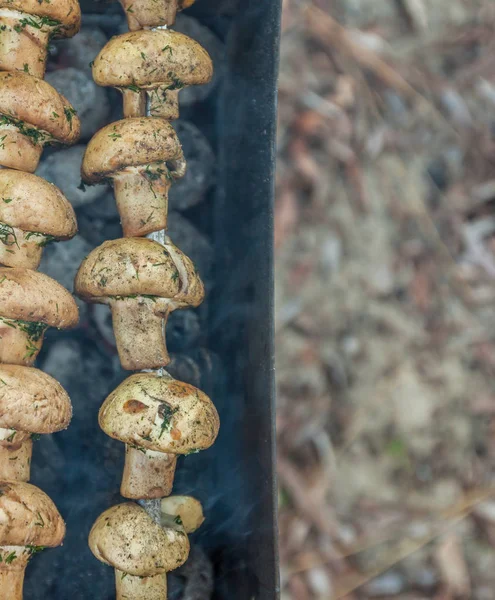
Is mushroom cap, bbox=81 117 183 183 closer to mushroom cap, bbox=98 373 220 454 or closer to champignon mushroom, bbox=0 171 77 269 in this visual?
champignon mushroom, bbox=0 171 77 269

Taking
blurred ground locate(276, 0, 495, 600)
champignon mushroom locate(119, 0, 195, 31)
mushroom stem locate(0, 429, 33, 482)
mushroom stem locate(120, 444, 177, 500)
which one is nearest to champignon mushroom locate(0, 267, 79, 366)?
mushroom stem locate(0, 429, 33, 482)

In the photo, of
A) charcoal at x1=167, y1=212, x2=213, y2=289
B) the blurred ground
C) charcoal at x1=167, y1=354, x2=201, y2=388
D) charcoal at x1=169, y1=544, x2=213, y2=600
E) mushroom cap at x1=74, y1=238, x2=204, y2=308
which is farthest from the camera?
the blurred ground

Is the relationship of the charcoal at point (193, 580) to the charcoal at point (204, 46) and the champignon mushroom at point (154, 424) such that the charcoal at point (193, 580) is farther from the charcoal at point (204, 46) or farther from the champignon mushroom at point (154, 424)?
the charcoal at point (204, 46)

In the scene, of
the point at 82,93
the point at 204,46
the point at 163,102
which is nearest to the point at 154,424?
the point at 163,102

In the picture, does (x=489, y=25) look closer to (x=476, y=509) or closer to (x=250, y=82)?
(x=250, y=82)

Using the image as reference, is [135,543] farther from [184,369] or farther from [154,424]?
[184,369]

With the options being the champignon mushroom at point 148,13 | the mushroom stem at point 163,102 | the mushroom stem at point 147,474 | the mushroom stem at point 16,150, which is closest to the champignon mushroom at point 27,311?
the mushroom stem at point 16,150

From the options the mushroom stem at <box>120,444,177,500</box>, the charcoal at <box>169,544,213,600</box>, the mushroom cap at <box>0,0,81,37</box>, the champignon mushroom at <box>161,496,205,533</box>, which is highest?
the mushroom cap at <box>0,0,81,37</box>
